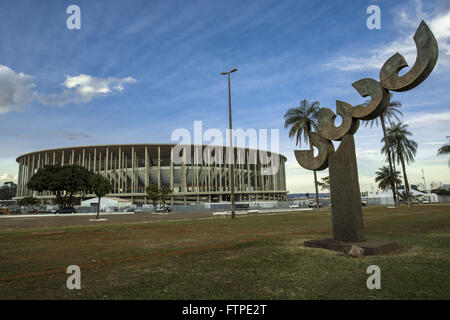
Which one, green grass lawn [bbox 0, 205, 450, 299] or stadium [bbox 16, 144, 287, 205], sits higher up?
stadium [bbox 16, 144, 287, 205]

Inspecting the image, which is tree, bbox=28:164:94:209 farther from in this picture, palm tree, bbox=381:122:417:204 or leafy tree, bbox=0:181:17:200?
leafy tree, bbox=0:181:17:200

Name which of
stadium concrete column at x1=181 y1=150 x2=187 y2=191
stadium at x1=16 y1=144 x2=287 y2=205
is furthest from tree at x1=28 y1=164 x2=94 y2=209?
stadium concrete column at x1=181 y1=150 x2=187 y2=191

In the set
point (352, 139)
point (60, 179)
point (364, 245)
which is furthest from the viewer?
point (60, 179)

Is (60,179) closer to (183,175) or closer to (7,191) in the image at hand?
(183,175)

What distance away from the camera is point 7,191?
464 ft

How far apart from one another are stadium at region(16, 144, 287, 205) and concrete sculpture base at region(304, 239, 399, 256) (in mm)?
74061

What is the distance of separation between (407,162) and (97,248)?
4221 centimetres

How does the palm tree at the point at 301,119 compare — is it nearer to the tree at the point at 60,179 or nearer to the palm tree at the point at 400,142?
the palm tree at the point at 400,142

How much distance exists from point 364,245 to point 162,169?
80.7 meters

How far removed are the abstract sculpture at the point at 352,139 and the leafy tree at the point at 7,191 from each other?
556 feet

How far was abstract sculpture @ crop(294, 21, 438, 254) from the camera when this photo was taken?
763 centimetres

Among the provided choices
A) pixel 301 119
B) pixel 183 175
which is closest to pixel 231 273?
pixel 301 119
